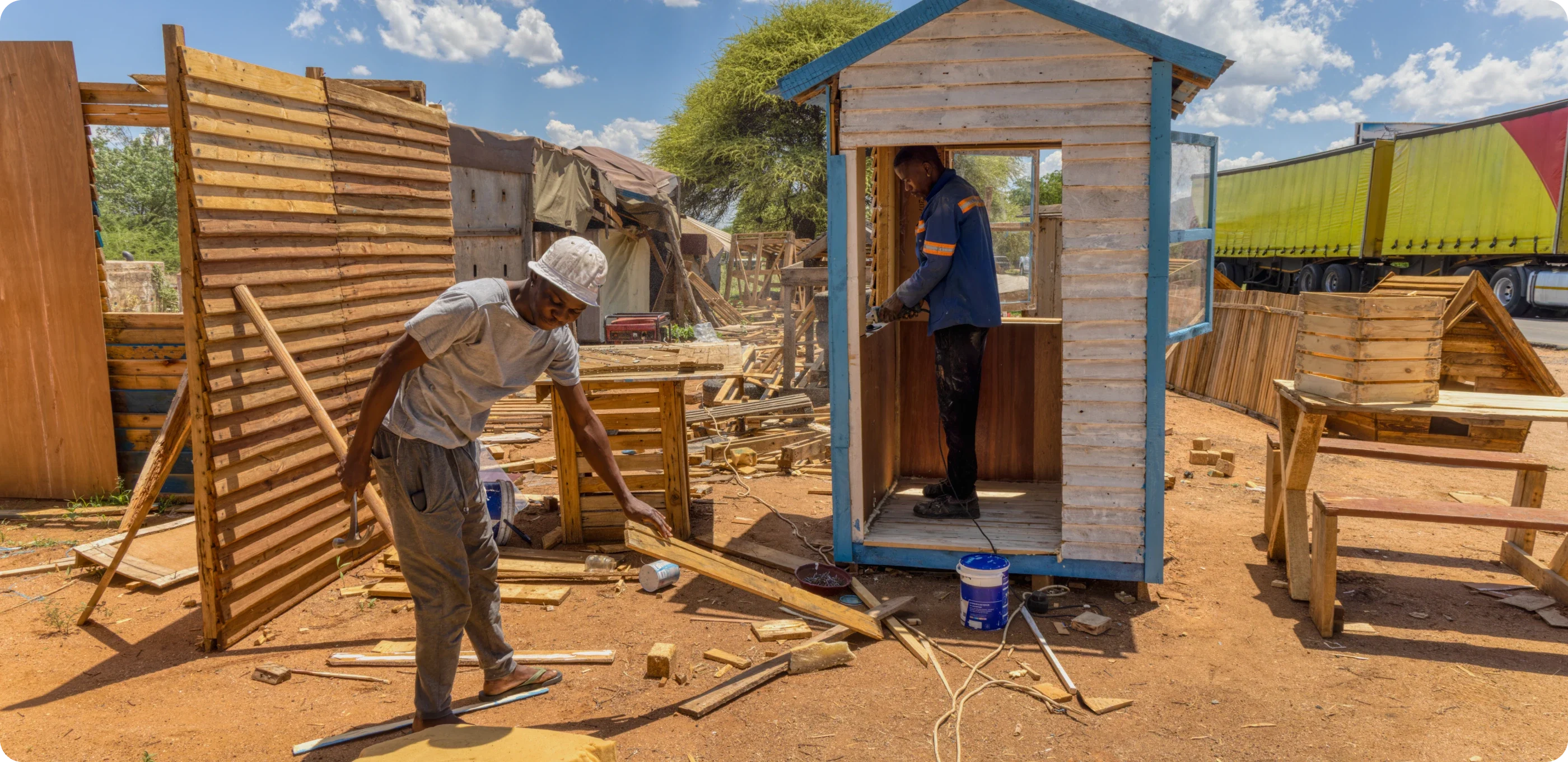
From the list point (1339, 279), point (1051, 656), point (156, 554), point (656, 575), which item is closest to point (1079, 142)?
point (1051, 656)

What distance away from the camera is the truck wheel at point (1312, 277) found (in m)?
25.1

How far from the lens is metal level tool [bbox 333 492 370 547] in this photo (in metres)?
4.29

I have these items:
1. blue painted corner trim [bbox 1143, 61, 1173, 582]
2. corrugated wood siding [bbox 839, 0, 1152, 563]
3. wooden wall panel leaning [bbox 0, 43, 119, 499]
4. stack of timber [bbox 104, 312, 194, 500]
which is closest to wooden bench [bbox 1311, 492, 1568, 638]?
blue painted corner trim [bbox 1143, 61, 1173, 582]

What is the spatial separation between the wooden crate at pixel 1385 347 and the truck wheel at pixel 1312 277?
2227 cm

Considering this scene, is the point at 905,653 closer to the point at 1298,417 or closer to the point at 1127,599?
the point at 1127,599

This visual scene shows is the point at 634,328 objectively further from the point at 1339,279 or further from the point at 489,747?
the point at 1339,279

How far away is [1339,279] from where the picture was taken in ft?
77.6

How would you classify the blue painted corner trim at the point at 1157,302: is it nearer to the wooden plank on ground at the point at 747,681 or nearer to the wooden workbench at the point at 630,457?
the wooden plank on ground at the point at 747,681

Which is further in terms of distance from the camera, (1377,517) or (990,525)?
(990,525)

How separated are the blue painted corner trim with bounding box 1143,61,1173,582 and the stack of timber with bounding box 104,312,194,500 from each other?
6.90 metres

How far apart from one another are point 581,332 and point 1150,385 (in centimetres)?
1435

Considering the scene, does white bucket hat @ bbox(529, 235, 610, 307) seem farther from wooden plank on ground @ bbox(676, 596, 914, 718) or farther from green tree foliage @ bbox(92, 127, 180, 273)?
green tree foliage @ bbox(92, 127, 180, 273)

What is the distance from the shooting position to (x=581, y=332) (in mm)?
18312

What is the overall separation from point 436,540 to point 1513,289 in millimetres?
23777
